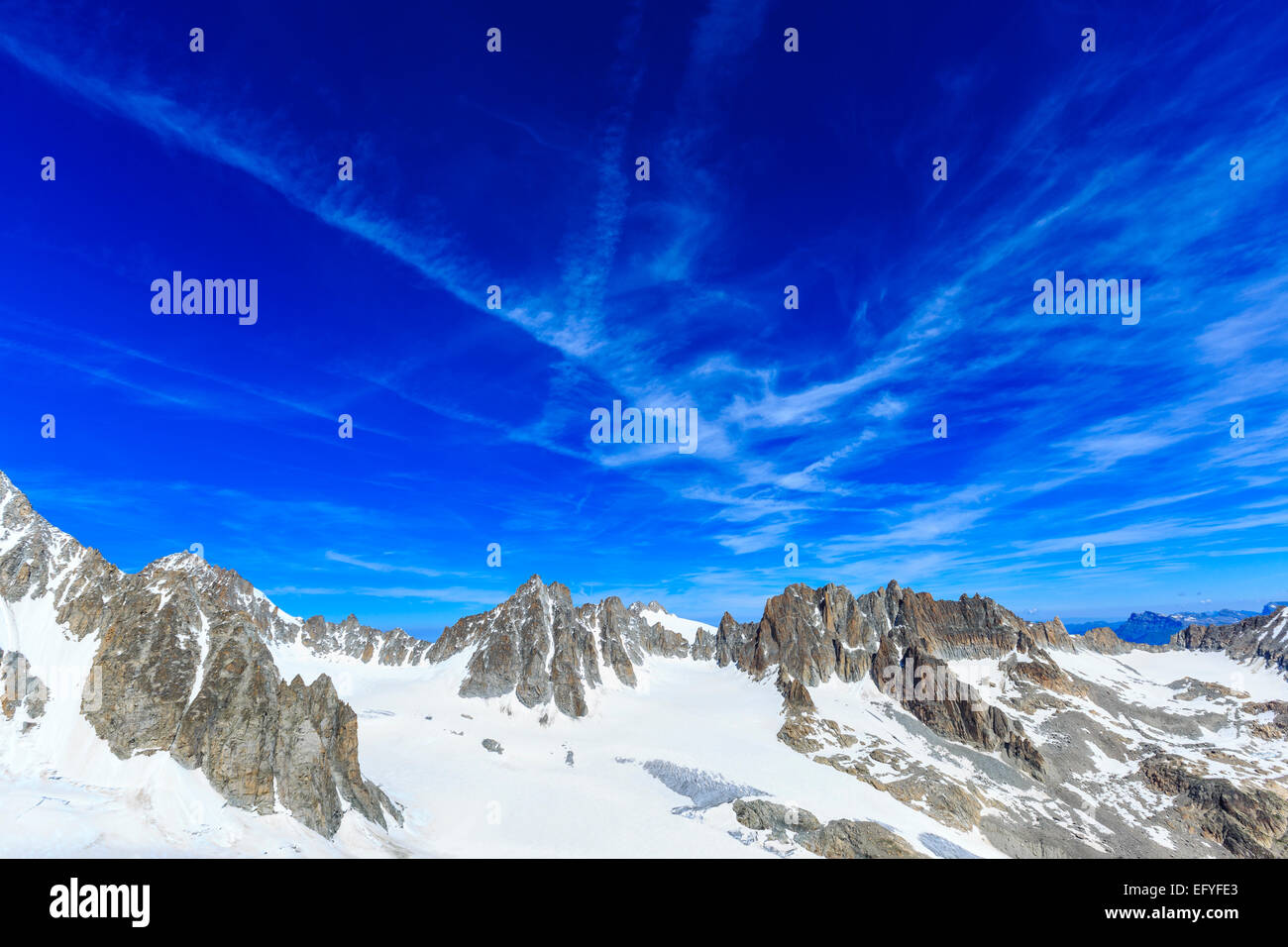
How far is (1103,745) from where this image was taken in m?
138

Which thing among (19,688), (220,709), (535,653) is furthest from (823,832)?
(535,653)

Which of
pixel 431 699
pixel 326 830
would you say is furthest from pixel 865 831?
pixel 431 699

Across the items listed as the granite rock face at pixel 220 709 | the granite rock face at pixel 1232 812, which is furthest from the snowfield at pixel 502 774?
the granite rock face at pixel 1232 812

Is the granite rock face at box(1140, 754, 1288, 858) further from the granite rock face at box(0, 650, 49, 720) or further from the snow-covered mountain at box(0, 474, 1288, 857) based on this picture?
the granite rock face at box(0, 650, 49, 720)

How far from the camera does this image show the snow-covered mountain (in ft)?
157

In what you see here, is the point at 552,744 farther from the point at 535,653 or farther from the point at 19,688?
the point at 19,688

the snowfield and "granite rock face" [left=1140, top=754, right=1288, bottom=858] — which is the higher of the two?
the snowfield

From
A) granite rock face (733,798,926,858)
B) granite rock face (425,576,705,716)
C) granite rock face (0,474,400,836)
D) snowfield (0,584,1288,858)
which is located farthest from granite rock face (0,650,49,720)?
granite rock face (425,576,705,716)

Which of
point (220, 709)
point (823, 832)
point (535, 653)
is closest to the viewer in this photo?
point (220, 709)

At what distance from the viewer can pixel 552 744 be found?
128125mm

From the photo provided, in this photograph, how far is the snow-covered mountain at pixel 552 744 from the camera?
4778 centimetres
